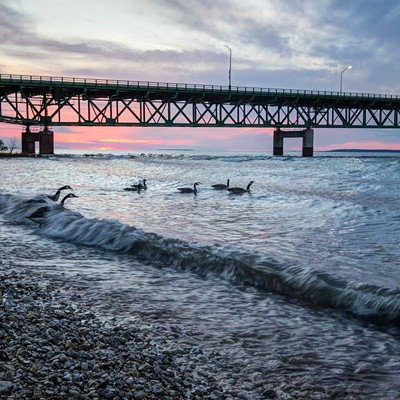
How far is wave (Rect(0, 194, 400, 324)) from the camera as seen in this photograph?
5305 millimetres

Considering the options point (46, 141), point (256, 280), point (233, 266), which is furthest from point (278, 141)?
point (256, 280)

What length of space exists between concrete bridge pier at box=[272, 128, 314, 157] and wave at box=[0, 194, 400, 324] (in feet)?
251

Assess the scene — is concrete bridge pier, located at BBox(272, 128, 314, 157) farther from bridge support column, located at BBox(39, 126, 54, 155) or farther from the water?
the water

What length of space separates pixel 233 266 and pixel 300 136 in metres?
81.4

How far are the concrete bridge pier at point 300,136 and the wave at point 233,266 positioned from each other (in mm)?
76479

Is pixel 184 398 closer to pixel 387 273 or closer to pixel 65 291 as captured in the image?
pixel 65 291

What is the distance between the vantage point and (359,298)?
5371mm

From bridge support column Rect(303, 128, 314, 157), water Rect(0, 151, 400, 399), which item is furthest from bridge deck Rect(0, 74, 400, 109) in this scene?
water Rect(0, 151, 400, 399)

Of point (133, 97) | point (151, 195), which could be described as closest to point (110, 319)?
point (151, 195)

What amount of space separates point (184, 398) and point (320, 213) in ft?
37.3

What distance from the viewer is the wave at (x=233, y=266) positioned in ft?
17.4

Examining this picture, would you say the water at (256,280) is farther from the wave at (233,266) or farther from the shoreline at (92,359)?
the shoreline at (92,359)

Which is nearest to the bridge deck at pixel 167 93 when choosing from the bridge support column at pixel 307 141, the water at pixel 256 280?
the bridge support column at pixel 307 141

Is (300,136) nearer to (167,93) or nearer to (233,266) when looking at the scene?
(167,93)
